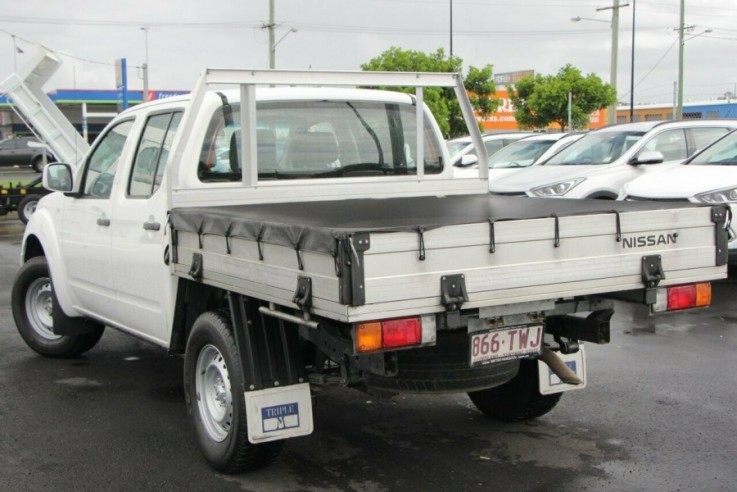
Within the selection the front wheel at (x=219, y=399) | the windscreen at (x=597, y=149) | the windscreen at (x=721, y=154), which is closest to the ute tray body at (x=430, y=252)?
the front wheel at (x=219, y=399)

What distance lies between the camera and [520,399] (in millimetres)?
5285

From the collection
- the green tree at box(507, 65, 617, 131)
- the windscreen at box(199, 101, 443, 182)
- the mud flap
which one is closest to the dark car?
the green tree at box(507, 65, 617, 131)

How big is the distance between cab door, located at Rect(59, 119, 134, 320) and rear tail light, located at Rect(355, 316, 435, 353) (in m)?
2.93

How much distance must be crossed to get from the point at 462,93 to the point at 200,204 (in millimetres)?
1982

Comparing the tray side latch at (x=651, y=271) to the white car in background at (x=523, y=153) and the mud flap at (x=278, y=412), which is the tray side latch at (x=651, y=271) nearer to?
the mud flap at (x=278, y=412)

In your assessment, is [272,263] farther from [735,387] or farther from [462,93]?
[735,387]

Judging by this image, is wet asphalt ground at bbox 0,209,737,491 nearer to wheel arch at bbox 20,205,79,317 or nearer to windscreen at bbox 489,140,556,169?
wheel arch at bbox 20,205,79,317

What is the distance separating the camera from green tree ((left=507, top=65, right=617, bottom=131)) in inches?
1721

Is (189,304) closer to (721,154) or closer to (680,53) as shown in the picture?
(721,154)

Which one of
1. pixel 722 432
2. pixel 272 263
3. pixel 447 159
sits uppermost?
pixel 447 159

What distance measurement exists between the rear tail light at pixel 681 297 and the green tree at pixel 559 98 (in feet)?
131

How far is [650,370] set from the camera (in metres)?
6.62

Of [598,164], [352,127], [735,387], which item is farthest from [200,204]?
[598,164]

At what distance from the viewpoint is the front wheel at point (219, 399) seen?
4293 mm
